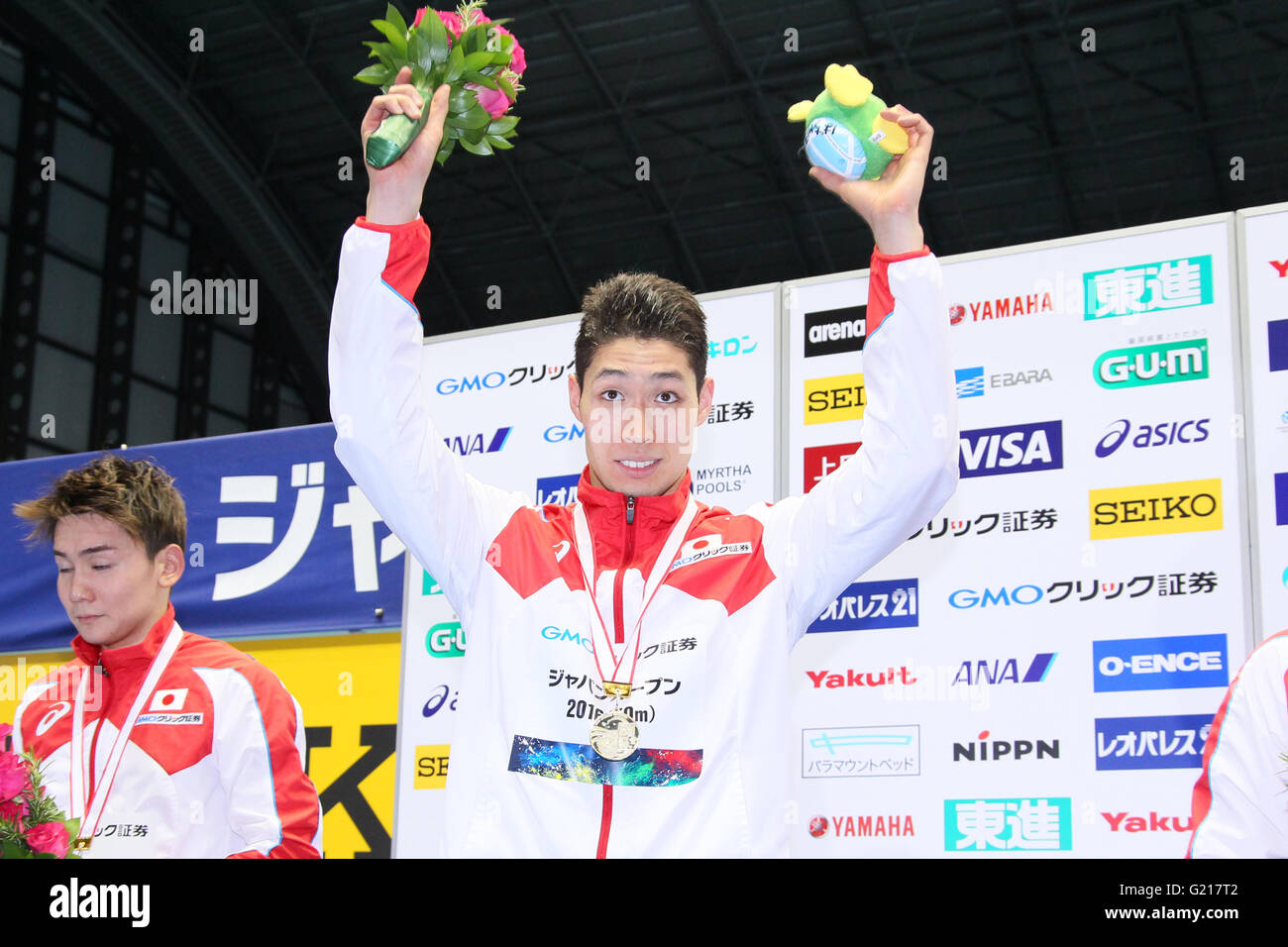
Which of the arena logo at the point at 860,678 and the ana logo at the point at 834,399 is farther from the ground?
the ana logo at the point at 834,399

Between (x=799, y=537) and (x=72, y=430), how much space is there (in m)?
16.7

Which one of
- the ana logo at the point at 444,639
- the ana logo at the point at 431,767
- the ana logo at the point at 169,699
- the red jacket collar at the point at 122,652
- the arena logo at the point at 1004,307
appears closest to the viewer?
the ana logo at the point at 169,699

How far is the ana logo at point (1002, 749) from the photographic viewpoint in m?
4.80

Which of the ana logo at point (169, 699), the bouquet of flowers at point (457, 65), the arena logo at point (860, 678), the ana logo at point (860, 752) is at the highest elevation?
the bouquet of flowers at point (457, 65)

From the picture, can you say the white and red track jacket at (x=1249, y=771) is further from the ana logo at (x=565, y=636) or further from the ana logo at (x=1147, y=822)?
the ana logo at (x=565, y=636)

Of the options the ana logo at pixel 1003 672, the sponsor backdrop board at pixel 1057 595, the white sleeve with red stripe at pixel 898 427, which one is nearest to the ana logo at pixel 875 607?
the sponsor backdrop board at pixel 1057 595

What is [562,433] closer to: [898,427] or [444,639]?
[444,639]

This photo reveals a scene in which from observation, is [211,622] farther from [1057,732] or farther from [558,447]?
[1057,732]

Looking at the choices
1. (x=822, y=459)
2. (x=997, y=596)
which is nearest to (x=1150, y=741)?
(x=997, y=596)

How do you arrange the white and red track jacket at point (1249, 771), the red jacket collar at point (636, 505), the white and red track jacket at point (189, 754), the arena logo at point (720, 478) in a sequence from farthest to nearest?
the arena logo at point (720, 478) → the white and red track jacket at point (189, 754) → the white and red track jacket at point (1249, 771) → the red jacket collar at point (636, 505)

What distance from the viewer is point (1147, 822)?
4586 millimetres

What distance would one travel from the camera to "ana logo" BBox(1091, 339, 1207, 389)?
4863mm

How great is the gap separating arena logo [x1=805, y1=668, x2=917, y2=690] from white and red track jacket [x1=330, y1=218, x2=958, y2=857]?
8.06ft

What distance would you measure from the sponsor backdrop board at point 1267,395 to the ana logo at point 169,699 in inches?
133
